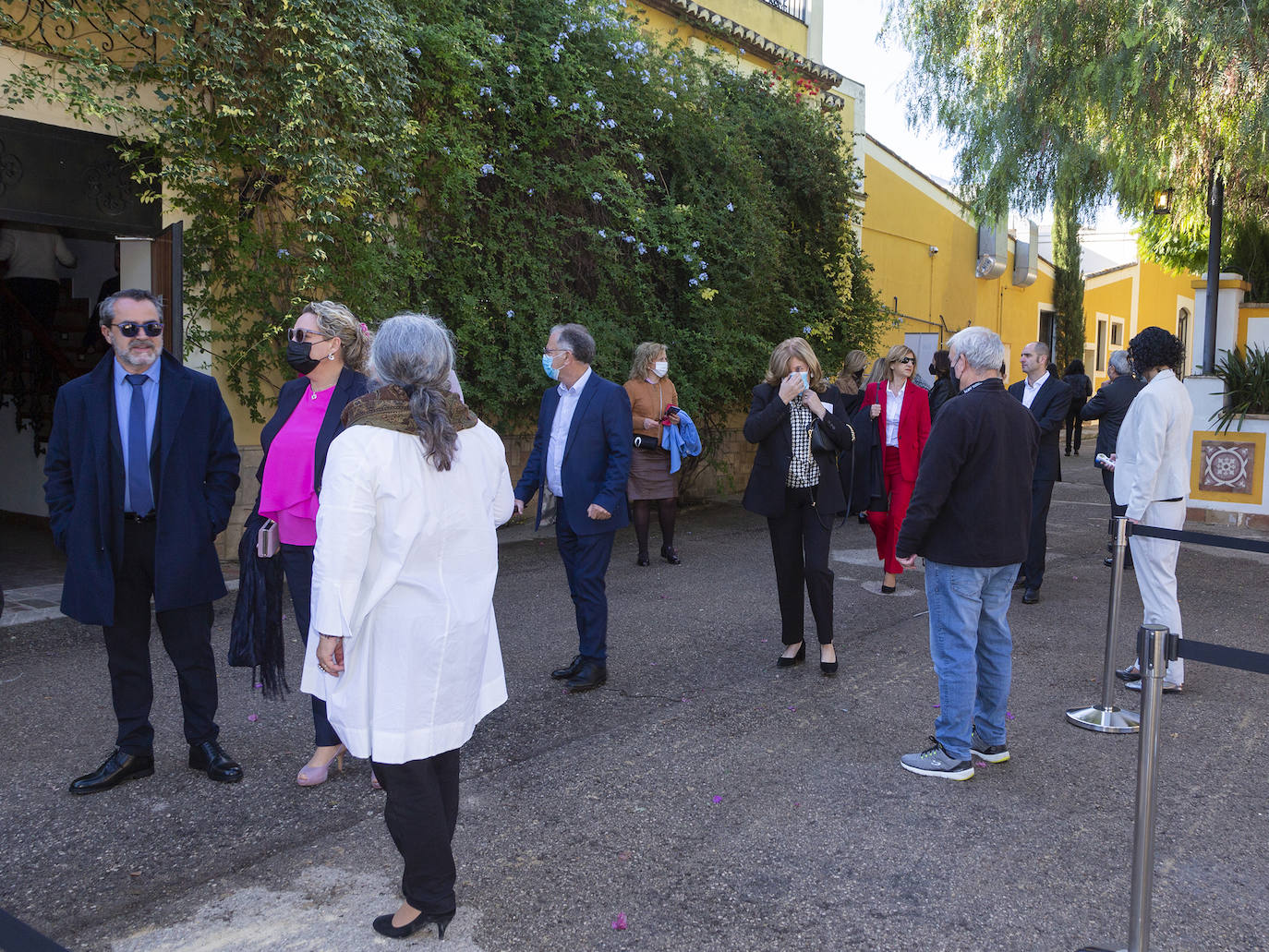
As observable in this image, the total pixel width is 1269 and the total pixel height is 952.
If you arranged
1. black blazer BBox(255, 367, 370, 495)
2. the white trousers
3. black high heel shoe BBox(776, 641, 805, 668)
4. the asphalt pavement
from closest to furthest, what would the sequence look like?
1. the asphalt pavement
2. black blazer BBox(255, 367, 370, 495)
3. the white trousers
4. black high heel shoe BBox(776, 641, 805, 668)

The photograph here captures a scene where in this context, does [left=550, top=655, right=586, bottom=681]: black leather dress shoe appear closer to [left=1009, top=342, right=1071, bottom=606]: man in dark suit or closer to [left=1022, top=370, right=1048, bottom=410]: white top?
[left=1009, top=342, right=1071, bottom=606]: man in dark suit

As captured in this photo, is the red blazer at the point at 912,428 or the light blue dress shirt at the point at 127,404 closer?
the light blue dress shirt at the point at 127,404

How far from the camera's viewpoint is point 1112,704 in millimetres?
5055

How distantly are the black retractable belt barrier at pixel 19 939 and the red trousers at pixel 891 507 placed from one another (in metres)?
6.60

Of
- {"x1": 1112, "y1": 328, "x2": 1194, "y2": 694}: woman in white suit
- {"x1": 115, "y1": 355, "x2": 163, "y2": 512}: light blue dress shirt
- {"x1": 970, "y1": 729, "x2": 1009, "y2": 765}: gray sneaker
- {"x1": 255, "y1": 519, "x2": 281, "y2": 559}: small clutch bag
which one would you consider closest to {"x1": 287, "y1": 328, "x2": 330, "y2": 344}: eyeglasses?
{"x1": 115, "y1": 355, "x2": 163, "y2": 512}: light blue dress shirt

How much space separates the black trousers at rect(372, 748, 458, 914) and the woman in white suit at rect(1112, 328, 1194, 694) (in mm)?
3922

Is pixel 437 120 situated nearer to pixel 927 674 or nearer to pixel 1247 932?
pixel 927 674

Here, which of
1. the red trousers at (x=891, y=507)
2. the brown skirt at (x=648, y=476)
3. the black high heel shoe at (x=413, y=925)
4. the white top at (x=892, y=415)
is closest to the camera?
the black high heel shoe at (x=413, y=925)

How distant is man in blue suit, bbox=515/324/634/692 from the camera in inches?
207

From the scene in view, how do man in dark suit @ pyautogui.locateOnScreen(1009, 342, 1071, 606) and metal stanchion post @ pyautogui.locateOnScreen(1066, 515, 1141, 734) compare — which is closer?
metal stanchion post @ pyautogui.locateOnScreen(1066, 515, 1141, 734)

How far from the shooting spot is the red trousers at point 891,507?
764 centimetres

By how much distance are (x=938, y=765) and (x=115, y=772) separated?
10.8 feet

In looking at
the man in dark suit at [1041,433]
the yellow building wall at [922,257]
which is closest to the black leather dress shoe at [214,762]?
the man in dark suit at [1041,433]

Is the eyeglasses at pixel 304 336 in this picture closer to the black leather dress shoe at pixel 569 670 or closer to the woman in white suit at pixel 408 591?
the woman in white suit at pixel 408 591
